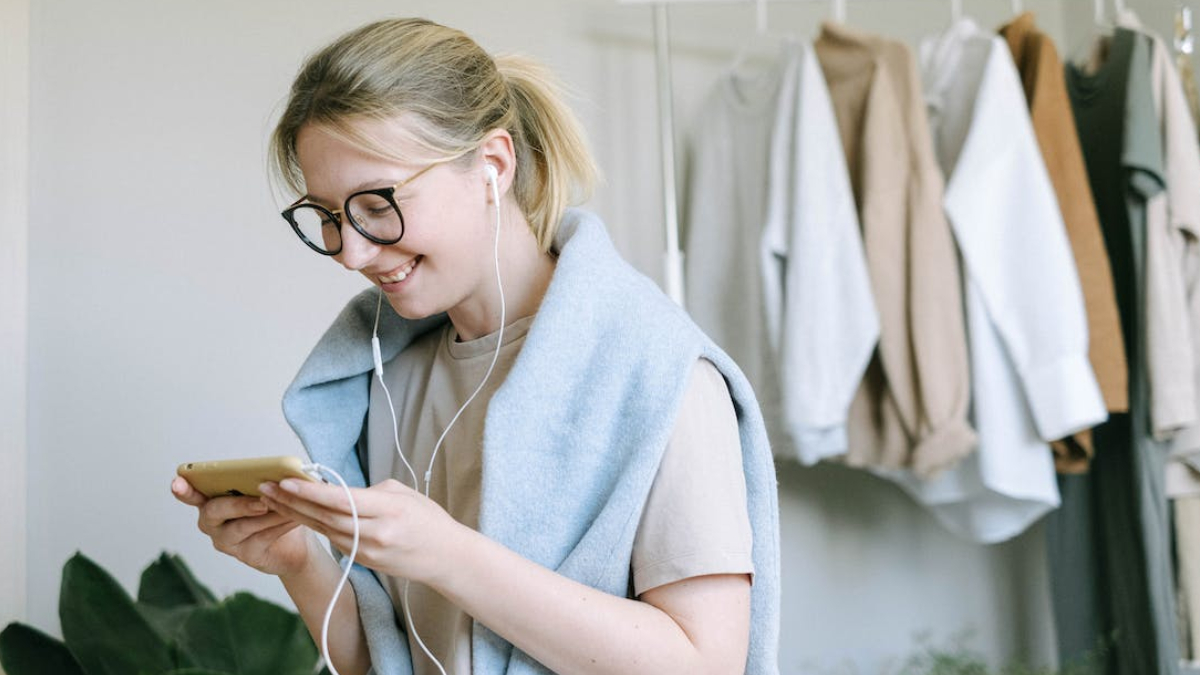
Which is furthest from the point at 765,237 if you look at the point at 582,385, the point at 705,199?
the point at 582,385

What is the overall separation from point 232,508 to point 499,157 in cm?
38

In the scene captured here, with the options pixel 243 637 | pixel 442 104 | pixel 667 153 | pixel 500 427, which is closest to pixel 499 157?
pixel 442 104

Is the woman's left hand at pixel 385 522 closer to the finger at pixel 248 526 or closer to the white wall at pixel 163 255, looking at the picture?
the finger at pixel 248 526

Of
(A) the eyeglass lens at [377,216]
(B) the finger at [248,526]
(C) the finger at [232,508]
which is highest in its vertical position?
(A) the eyeglass lens at [377,216]

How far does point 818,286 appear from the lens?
87.9 inches

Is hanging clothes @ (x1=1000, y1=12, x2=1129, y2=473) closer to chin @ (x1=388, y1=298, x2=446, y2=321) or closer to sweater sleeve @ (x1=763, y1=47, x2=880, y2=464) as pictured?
sweater sleeve @ (x1=763, y1=47, x2=880, y2=464)

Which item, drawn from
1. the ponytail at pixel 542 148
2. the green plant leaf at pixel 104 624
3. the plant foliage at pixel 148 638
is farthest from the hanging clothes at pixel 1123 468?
the green plant leaf at pixel 104 624

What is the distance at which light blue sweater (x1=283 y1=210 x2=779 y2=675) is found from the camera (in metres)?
1.04

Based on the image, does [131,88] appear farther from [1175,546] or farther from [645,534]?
[1175,546]

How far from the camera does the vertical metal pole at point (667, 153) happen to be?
93.2 inches

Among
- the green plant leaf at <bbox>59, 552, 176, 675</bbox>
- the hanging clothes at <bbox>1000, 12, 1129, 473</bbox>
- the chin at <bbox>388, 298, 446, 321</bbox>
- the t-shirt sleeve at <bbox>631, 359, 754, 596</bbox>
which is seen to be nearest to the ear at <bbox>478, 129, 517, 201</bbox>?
the chin at <bbox>388, 298, 446, 321</bbox>

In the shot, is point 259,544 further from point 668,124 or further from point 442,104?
point 668,124

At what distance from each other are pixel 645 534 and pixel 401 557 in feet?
0.67

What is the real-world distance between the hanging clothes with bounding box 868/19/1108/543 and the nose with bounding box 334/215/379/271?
1.40 meters
